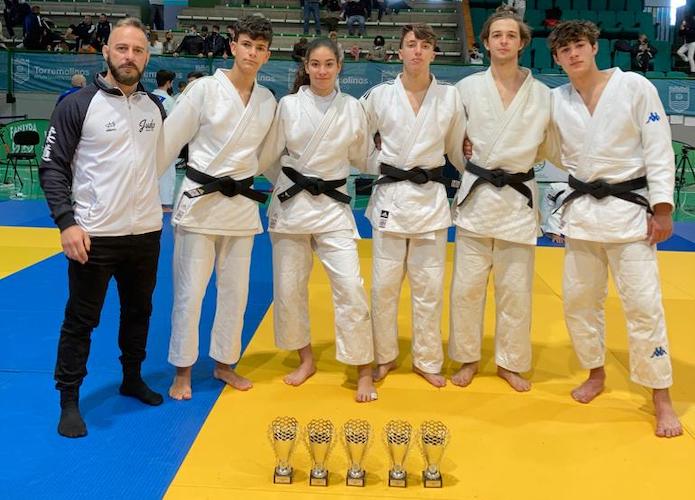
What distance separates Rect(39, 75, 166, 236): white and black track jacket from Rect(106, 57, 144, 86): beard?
0.05 metres

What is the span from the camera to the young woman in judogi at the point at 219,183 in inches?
131

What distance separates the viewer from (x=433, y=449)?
251 centimetres

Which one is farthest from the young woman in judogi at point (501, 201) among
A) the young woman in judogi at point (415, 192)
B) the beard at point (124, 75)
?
the beard at point (124, 75)

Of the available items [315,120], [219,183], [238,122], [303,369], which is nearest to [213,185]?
[219,183]

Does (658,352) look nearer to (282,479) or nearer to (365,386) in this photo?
(365,386)

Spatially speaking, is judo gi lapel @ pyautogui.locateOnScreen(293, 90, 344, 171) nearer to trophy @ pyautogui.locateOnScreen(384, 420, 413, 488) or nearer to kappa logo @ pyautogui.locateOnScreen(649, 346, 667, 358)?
trophy @ pyautogui.locateOnScreen(384, 420, 413, 488)

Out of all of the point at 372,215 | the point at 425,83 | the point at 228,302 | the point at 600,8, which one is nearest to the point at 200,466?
the point at 228,302

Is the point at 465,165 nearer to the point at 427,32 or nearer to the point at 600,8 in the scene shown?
the point at 427,32

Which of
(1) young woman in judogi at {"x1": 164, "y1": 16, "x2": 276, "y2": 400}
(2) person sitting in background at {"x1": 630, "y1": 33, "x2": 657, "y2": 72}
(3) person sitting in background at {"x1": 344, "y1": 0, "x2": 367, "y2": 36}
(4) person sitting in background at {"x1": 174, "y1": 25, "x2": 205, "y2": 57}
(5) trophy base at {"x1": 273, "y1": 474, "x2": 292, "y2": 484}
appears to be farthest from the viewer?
(3) person sitting in background at {"x1": 344, "y1": 0, "x2": 367, "y2": 36}

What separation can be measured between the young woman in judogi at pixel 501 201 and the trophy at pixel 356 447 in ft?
3.98

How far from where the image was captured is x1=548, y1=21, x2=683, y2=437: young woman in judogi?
3.15 meters

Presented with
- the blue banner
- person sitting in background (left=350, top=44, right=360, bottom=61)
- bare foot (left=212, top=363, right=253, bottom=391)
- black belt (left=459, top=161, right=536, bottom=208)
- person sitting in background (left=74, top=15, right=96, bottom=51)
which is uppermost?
person sitting in background (left=74, top=15, right=96, bottom=51)

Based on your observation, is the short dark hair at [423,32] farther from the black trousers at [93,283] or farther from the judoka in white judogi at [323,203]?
the black trousers at [93,283]

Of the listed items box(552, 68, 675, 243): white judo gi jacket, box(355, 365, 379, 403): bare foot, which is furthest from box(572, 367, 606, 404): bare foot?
box(355, 365, 379, 403): bare foot
